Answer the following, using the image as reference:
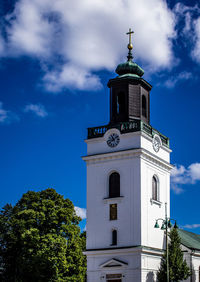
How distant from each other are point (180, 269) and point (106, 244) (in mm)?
5927

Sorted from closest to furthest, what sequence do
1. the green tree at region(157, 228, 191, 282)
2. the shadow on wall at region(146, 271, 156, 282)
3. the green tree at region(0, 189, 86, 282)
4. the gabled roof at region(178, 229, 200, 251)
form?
1. the green tree at region(157, 228, 191, 282)
2. the shadow on wall at region(146, 271, 156, 282)
3. the gabled roof at region(178, 229, 200, 251)
4. the green tree at region(0, 189, 86, 282)

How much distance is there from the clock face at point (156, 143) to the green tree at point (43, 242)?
38.8ft

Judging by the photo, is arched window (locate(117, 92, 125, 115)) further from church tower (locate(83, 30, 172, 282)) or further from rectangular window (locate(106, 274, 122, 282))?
rectangular window (locate(106, 274, 122, 282))

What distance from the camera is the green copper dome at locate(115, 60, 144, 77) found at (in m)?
45.1

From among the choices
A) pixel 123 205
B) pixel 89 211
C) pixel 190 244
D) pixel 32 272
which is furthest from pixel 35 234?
pixel 190 244

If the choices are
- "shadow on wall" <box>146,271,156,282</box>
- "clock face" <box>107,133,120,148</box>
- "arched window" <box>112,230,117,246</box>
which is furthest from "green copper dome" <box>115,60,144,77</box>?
"shadow on wall" <box>146,271,156,282</box>

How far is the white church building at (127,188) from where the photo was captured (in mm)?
40281

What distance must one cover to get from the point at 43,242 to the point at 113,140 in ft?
39.6

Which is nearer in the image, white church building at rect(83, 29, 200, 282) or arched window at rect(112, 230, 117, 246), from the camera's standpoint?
white church building at rect(83, 29, 200, 282)

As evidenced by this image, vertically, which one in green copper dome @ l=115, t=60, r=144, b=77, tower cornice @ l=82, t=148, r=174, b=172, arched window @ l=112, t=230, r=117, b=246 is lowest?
arched window @ l=112, t=230, r=117, b=246

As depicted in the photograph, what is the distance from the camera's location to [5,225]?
56375mm

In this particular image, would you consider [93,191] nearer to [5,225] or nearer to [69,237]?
[69,237]

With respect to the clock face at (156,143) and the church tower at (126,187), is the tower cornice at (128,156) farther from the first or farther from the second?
the clock face at (156,143)

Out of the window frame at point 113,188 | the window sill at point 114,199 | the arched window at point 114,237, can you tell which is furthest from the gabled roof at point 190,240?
the window frame at point 113,188
